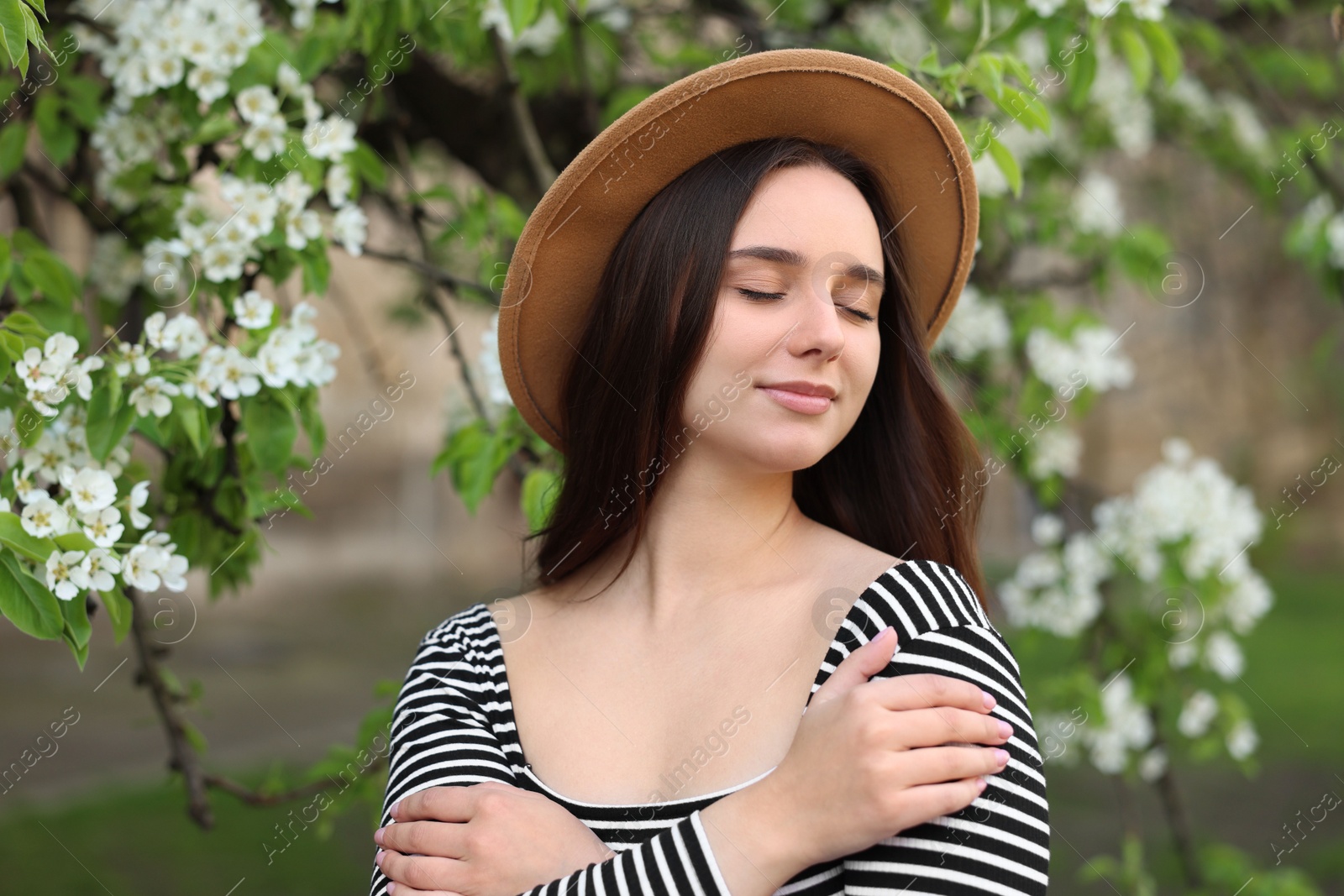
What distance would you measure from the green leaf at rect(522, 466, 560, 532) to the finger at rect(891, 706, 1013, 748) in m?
0.96

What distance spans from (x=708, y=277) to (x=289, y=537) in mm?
10099

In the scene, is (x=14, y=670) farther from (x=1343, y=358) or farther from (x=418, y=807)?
(x=1343, y=358)

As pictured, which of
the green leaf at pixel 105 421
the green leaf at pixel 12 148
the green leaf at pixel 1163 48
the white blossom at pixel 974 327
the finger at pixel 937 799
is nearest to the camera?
the finger at pixel 937 799

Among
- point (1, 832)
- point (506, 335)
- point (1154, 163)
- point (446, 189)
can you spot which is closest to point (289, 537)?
point (1, 832)

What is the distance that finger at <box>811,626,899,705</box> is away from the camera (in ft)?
3.75

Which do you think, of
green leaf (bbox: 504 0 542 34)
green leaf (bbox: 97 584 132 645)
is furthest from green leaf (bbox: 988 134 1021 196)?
green leaf (bbox: 97 584 132 645)

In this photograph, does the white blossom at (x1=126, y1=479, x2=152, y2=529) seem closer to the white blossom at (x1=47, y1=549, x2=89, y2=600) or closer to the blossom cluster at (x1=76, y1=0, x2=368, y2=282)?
the white blossom at (x1=47, y1=549, x2=89, y2=600)

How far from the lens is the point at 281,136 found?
1967mm

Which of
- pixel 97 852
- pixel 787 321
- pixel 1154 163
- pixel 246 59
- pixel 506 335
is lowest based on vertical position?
pixel 97 852

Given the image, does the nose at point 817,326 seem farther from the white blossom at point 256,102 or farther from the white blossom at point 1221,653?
the white blossom at point 1221,653

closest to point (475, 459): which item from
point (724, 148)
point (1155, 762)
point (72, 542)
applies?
point (72, 542)

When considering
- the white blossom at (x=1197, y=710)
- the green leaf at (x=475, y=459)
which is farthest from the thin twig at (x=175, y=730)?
the white blossom at (x=1197, y=710)

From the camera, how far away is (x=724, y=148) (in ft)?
4.70

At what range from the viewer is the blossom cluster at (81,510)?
1472 mm
